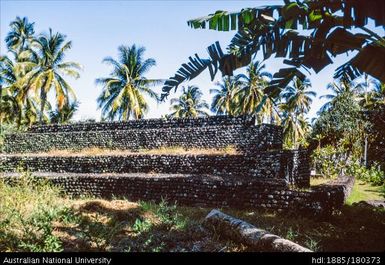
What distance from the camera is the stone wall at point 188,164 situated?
35.7ft

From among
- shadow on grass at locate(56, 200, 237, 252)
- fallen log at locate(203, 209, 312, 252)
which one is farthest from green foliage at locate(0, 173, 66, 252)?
fallen log at locate(203, 209, 312, 252)

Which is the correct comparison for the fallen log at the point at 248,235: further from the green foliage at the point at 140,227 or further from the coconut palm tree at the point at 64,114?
the coconut palm tree at the point at 64,114

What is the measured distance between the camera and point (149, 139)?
1673 cm

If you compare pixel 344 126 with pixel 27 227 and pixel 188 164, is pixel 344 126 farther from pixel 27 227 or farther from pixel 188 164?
pixel 27 227

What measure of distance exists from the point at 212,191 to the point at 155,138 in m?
7.77

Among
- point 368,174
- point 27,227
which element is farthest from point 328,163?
point 27,227

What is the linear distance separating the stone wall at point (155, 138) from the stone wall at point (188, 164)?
2.11m

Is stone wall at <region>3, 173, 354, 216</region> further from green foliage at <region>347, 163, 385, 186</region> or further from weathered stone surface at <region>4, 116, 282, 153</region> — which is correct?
green foliage at <region>347, 163, 385, 186</region>

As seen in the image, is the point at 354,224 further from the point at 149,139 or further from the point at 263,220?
the point at 149,139

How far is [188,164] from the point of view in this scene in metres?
12.6

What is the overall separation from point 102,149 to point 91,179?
18.5 feet

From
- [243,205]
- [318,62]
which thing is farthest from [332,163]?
[318,62]

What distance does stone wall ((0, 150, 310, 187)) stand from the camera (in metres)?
10.9

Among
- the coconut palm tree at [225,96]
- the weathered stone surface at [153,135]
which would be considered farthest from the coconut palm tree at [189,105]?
the weathered stone surface at [153,135]
